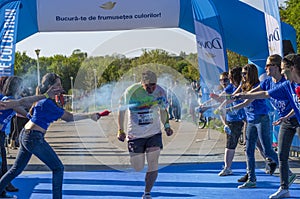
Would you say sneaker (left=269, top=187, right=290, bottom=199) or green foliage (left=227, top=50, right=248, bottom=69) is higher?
green foliage (left=227, top=50, right=248, bottom=69)

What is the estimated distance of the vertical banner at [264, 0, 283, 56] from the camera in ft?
27.0

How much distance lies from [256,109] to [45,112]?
2955mm

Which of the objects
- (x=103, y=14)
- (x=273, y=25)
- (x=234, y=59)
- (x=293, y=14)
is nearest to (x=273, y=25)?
(x=273, y=25)

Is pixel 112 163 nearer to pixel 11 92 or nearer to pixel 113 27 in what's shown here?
pixel 113 27

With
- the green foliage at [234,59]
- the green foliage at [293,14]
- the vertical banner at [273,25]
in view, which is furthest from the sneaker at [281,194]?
the green foliage at [293,14]

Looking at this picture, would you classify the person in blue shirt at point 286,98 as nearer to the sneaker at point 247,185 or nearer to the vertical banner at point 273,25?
the sneaker at point 247,185

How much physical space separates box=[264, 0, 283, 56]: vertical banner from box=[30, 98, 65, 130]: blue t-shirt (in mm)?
4149

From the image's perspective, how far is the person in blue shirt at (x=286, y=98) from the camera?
5379mm

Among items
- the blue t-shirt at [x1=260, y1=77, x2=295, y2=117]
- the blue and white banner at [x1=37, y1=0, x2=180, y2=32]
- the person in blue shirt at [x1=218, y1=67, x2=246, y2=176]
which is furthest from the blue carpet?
the blue and white banner at [x1=37, y1=0, x2=180, y2=32]

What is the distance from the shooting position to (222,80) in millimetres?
7980

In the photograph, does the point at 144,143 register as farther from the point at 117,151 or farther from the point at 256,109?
the point at 117,151

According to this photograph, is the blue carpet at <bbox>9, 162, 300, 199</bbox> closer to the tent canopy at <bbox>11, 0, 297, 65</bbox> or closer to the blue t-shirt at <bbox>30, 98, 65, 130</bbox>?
the blue t-shirt at <bbox>30, 98, 65, 130</bbox>

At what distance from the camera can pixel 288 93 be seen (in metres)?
5.66

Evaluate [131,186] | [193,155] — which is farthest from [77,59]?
[193,155]
